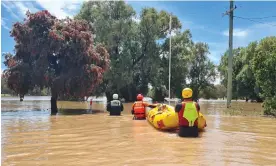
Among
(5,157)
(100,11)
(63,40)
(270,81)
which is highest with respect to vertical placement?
(100,11)

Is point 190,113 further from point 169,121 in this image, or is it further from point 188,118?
point 169,121

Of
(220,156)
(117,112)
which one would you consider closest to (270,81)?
(117,112)

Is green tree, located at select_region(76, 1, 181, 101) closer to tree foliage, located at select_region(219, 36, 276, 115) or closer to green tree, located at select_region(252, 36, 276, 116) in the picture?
tree foliage, located at select_region(219, 36, 276, 115)

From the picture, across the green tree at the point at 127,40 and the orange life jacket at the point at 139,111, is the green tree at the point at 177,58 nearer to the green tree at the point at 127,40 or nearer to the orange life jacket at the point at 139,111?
the green tree at the point at 127,40

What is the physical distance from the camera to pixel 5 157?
302 inches

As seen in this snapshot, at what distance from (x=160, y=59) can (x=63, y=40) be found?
23.9m

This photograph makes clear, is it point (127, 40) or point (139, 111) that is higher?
point (127, 40)

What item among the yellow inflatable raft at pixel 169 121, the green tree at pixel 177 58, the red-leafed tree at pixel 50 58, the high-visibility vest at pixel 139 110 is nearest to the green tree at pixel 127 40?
the green tree at pixel 177 58

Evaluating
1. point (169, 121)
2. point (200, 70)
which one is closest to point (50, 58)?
point (169, 121)

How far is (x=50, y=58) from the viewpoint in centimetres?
2430

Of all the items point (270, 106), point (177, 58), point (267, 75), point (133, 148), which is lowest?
point (133, 148)

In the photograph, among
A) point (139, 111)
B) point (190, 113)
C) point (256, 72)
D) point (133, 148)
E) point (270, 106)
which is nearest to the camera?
point (133, 148)

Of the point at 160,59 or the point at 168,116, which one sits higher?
the point at 160,59

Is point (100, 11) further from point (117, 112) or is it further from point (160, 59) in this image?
point (117, 112)
